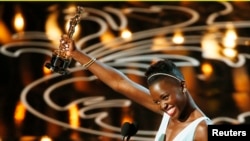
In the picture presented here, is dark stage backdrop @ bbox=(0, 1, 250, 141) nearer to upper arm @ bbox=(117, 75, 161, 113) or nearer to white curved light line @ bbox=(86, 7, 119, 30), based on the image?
white curved light line @ bbox=(86, 7, 119, 30)

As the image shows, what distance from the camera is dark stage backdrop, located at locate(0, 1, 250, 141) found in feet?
16.6

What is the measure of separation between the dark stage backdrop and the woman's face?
288 cm

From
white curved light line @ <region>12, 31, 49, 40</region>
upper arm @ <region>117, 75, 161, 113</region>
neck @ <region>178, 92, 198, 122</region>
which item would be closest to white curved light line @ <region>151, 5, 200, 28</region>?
white curved light line @ <region>12, 31, 49, 40</region>

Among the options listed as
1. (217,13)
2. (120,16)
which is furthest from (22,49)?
(217,13)

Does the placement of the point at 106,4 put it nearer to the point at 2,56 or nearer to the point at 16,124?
the point at 2,56

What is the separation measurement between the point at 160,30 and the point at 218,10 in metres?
0.61

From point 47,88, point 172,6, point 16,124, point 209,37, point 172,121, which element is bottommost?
point 172,121

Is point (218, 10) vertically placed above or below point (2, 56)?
above

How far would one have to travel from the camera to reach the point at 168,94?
2.06 metres

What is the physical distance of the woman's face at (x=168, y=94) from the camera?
2059 mm

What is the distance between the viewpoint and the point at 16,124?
16.7ft

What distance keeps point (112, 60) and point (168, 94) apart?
130 inches

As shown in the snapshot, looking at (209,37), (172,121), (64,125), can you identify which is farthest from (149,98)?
(209,37)

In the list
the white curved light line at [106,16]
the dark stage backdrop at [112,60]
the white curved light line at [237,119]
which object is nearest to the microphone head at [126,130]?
the dark stage backdrop at [112,60]
